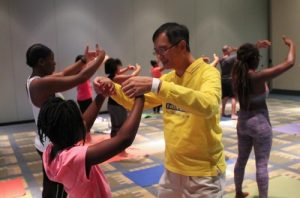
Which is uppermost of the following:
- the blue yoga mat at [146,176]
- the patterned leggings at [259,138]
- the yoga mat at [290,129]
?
the patterned leggings at [259,138]

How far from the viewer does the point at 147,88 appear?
4.95ft

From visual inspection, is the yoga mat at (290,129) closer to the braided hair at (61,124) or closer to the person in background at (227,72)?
the person in background at (227,72)

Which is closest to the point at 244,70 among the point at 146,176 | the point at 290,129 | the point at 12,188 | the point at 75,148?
the point at 146,176

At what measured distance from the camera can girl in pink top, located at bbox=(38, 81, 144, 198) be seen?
58.2 inches

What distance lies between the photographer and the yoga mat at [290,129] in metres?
6.17

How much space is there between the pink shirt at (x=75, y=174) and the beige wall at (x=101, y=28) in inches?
287

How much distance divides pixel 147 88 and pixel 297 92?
1072 centimetres

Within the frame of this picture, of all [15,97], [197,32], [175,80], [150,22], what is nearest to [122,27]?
[150,22]

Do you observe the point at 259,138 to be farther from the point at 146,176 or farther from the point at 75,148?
the point at 75,148

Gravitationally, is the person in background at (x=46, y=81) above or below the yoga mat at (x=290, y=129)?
above

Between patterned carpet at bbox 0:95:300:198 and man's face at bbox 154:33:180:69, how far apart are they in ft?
7.21

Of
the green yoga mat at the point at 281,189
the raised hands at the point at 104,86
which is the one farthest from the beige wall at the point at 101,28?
the raised hands at the point at 104,86

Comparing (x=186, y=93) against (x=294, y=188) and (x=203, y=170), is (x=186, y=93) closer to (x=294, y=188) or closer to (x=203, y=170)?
(x=203, y=170)

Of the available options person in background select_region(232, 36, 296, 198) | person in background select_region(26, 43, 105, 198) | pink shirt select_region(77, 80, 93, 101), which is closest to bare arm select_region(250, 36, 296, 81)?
person in background select_region(232, 36, 296, 198)
